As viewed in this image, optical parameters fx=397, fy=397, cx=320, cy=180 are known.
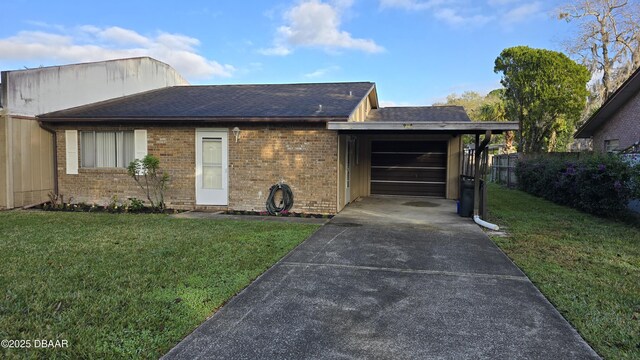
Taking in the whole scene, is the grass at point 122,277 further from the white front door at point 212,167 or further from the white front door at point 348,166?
the white front door at point 348,166

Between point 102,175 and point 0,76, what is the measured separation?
337 cm

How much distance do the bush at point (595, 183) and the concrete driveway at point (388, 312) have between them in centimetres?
491

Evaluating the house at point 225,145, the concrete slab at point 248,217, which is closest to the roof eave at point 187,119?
the house at point 225,145

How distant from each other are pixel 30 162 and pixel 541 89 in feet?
74.4

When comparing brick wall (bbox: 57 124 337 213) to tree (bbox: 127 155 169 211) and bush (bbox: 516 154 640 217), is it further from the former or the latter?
bush (bbox: 516 154 640 217)

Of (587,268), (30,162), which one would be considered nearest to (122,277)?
(587,268)

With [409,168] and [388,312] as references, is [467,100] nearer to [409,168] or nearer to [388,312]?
[409,168]

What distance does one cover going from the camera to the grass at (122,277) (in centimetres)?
327

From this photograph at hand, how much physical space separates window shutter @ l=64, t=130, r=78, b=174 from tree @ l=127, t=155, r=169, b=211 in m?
1.78

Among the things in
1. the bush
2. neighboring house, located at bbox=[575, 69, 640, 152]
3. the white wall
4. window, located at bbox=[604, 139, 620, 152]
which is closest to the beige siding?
the white wall

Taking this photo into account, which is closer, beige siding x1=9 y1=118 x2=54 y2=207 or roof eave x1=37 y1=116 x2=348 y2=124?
roof eave x1=37 y1=116 x2=348 y2=124

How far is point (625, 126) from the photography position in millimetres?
15172

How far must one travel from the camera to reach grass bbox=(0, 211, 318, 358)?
3270 millimetres

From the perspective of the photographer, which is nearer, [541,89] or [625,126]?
[625,126]
